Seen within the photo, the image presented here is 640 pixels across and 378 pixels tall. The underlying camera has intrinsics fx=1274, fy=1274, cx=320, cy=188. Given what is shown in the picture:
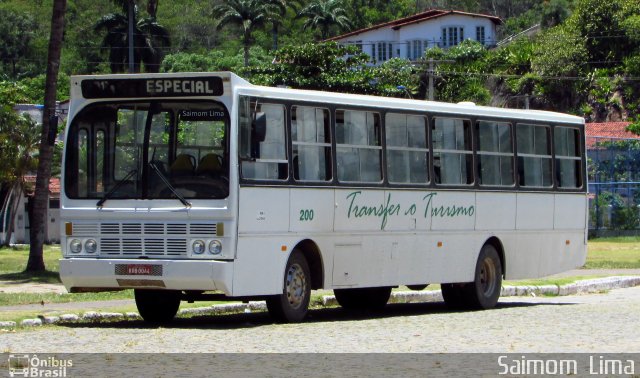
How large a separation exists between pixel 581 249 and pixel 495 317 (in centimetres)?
502

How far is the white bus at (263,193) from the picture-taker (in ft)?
50.3

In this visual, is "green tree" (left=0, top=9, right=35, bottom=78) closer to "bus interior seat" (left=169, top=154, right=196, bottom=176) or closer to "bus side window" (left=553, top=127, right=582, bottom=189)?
"bus side window" (left=553, top=127, right=582, bottom=189)

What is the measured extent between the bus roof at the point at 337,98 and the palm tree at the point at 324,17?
80420mm

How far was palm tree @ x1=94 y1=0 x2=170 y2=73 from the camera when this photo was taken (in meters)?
74.4

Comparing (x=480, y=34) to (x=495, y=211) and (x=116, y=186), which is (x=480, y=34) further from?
(x=116, y=186)

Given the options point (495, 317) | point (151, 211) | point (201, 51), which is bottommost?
point (495, 317)

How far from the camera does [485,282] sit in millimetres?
19953

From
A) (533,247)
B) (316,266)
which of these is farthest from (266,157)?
(533,247)

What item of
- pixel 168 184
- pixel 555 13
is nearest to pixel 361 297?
pixel 168 184

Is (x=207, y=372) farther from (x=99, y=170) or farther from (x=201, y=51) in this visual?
(x=201, y=51)

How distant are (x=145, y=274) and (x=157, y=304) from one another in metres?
1.63

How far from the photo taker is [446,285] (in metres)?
19.9

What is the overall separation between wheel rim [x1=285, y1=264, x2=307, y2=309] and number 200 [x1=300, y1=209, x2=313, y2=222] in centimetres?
60

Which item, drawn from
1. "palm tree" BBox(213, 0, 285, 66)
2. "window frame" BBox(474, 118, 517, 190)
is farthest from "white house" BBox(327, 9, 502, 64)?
"window frame" BBox(474, 118, 517, 190)
